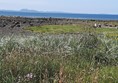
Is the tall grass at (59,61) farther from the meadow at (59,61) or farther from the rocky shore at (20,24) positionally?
the rocky shore at (20,24)

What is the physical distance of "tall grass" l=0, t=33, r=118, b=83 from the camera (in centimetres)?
797

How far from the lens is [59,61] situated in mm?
9289

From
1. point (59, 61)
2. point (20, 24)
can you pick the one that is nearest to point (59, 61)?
point (59, 61)

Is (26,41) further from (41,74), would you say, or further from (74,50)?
(41,74)

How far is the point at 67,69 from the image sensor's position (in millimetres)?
8766

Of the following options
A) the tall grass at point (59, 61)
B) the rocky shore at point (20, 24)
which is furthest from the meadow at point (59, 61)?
the rocky shore at point (20, 24)

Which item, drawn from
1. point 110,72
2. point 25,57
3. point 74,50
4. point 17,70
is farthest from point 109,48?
point 17,70

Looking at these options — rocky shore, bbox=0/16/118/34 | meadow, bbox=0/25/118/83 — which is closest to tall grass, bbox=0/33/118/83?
meadow, bbox=0/25/118/83

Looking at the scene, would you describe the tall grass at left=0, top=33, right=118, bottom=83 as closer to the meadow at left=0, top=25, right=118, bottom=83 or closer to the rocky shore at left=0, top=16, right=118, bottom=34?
the meadow at left=0, top=25, right=118, bottom=83

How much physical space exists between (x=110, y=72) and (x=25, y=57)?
2.06m

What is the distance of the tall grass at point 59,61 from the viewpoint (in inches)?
314

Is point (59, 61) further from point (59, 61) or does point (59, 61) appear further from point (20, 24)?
point (20, 24)

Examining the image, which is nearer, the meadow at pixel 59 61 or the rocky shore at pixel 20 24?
the meadow at pixel 59 61

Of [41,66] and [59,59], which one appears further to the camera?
[59,59]
